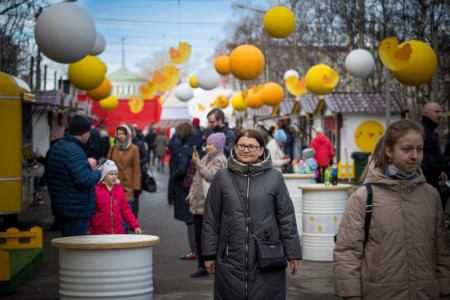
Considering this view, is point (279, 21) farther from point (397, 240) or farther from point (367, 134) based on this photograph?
point (367, 134)

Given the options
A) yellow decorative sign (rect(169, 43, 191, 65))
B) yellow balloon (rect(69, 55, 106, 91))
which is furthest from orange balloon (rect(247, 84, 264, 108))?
yellow balloon (rect(69, 55, 106, 91))

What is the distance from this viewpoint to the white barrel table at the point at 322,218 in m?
11.2

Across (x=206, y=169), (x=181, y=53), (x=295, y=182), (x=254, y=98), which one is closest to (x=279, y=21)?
(x=295, y=182)

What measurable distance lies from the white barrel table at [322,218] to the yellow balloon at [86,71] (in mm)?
4396

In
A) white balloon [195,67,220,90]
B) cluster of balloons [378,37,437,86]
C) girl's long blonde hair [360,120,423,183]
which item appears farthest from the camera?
white balloon [195,67,220,90]

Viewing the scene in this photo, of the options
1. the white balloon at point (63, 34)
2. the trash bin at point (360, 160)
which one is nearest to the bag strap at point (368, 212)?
the white balloon at point (63, 34)

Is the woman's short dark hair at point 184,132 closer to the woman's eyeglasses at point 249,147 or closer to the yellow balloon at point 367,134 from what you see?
the woman's eyeglasses at point 249,147

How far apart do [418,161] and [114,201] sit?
4.68 meters

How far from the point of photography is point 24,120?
16406 mm

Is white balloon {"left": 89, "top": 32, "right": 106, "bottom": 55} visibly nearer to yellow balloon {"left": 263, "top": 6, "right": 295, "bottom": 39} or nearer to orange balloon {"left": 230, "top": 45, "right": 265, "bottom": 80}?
orange balloon {"left": 230, "top": 45, "right": 265, "bottom": 80}

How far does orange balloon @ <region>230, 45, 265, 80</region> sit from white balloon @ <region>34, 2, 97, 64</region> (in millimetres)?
6652

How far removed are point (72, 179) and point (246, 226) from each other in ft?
9.87

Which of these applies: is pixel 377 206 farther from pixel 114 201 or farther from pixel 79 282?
pixel 114 201

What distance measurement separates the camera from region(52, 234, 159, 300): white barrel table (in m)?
5.91
